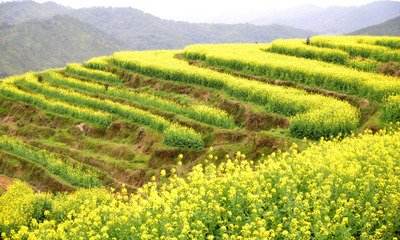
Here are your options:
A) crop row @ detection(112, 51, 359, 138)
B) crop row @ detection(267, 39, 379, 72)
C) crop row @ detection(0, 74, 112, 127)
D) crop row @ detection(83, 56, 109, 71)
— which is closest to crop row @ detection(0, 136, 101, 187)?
crop row @ detection(0, 74, 112, 127)

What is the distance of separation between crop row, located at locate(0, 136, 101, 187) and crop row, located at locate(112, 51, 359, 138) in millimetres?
13243

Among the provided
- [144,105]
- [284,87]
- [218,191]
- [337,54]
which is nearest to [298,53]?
[337,54]

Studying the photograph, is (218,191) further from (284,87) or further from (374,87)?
(284,87)

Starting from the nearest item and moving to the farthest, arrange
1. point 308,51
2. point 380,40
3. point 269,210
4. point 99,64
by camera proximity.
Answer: point 269,210 → point 380,40 → point 308,51 → point 99,64

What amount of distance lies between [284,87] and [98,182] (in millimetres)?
15907

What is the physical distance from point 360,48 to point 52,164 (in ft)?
92.5

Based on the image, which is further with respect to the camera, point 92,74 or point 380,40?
point 92,74

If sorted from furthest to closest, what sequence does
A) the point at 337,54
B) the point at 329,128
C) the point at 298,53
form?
the point at 298,53 < the point at 337,54 < the point at 329,128

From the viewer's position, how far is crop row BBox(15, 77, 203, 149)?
3797cm

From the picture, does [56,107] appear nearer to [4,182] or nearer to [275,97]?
[4,182]

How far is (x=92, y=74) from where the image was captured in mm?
59094

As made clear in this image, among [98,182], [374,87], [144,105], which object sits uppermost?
[374,87]

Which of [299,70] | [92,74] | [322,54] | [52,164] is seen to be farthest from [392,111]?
[92,74]

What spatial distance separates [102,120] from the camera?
45750 millimetres
